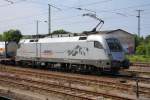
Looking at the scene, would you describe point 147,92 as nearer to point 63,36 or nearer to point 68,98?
point 68,98

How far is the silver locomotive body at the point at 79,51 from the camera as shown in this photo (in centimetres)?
2490

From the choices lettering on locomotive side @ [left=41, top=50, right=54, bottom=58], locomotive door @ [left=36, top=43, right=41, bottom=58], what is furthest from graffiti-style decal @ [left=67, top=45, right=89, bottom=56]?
locomotive door @ [left=36, top=43, right=41, bottom=58]

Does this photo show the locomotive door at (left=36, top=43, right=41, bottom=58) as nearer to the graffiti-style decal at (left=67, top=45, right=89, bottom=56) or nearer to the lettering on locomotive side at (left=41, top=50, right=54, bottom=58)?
the lettering on locomotive side at (left=41, top=50, right=54, bottom=58)

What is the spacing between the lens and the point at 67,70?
2972 centimetres

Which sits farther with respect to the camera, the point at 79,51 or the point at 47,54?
the point at 47,54

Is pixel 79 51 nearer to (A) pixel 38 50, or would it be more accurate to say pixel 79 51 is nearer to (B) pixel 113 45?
(B) pixel 113 45

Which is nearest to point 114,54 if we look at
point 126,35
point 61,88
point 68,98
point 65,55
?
Result: point 65,55

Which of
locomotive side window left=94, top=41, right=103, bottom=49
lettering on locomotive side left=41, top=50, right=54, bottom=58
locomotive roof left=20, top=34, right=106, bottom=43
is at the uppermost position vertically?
locomotive roof left=20, top=34, right=106, bottom=43

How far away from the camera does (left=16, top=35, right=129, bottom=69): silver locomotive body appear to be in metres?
24.9

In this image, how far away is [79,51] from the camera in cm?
2714

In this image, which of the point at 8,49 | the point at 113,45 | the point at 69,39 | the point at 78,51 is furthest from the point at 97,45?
the point at 8,49

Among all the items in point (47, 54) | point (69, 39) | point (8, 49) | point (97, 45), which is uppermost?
point (69, 39)

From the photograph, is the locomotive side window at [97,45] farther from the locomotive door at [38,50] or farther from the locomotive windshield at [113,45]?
the locomotive door at [38,50]

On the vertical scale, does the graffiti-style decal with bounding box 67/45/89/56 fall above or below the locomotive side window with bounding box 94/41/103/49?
below
